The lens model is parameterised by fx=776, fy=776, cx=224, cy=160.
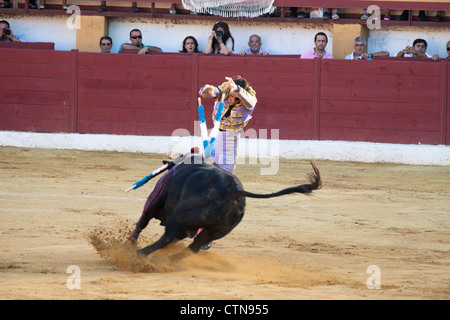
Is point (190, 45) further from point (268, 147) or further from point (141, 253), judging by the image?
point (141, 253)

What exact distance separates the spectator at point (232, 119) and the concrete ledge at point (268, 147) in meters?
4.45

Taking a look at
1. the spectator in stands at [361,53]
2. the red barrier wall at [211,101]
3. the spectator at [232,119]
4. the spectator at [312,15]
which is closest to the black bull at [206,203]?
the spectator at [232,119]

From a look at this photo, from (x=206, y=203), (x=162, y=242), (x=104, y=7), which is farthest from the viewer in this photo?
(x=104, y=7)

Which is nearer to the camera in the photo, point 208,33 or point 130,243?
point 130,243

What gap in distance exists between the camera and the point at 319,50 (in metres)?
9.52

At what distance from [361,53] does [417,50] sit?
2.40ft

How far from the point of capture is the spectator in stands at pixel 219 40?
31.4 feet

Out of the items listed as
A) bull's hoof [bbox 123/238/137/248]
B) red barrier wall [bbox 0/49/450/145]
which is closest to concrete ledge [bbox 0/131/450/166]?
red barrier wall [bbox 0/49/450/145]

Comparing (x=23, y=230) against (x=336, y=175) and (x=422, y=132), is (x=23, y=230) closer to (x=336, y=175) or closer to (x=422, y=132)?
(x=336, y=175)

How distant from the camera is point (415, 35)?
10234 mm

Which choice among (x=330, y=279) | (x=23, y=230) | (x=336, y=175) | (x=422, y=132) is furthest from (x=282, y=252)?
(x=422, y=132)

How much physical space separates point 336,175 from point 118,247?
14.6 feet

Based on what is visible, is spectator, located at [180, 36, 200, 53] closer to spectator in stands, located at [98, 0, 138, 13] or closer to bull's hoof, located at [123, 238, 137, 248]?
spectator in stands, located at [98, 0, 138, 13]

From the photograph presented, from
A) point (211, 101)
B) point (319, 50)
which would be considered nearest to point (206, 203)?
point (211, 101)
